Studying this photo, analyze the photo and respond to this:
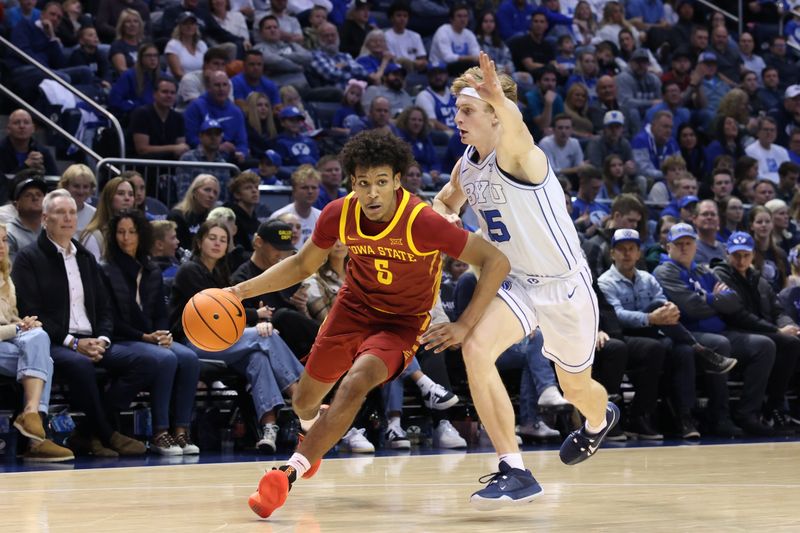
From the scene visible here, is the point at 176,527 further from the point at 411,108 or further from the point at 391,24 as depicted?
the point at 391,24

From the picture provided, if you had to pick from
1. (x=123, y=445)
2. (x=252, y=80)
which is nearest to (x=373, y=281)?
(x=123, y=445)

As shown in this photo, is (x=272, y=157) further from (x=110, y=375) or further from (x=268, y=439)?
(x=268, y=439)

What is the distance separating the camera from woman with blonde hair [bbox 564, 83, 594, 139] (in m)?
15.0

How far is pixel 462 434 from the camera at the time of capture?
10242 millimetres

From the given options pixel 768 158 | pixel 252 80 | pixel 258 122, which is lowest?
pixel 768 158

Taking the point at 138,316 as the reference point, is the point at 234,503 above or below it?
above

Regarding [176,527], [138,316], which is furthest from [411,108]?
[176,527]

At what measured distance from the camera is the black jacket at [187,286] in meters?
9.06

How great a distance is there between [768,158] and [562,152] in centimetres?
323

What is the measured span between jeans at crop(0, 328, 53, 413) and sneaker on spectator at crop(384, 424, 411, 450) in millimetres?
2532

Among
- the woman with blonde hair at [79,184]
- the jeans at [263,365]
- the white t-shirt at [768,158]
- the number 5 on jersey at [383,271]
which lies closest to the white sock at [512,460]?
the number 5 on jersey at [383,271]

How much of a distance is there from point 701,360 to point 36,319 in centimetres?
544

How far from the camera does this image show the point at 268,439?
28.8ft

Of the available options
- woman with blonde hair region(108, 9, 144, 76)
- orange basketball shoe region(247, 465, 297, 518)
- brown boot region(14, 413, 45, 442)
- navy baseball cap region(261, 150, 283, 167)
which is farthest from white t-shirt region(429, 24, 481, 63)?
orange basketball shoe region(247, 465, 297, 518)
